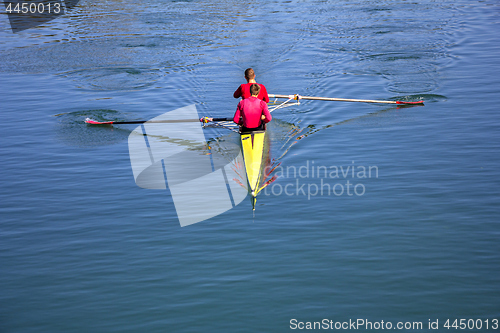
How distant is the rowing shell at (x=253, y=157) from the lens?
991cm

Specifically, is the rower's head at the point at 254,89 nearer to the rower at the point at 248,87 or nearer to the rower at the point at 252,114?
the rower at the point at 252,114

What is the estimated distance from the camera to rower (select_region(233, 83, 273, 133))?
37.7 ft

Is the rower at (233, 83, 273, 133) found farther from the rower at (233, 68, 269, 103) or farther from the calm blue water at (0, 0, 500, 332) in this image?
the calm blue water at (0, 0, 500, 332)

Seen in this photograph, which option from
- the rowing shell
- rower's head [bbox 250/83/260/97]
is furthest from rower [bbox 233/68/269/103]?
the rowing shell

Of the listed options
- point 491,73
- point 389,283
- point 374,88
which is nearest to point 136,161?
point 389,283

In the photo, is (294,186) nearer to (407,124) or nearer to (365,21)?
(407,124)

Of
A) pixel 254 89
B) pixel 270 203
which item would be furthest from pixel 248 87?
pixel 270 203

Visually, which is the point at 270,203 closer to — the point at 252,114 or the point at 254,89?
the point at 252,114

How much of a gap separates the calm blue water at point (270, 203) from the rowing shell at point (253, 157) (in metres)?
0.40

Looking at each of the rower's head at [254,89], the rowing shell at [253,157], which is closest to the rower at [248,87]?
the rower's head at [254,89]

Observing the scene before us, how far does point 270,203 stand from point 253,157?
1.38m

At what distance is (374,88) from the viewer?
16.8m

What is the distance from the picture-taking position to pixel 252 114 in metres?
11.5

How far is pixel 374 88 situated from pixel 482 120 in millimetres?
4239
